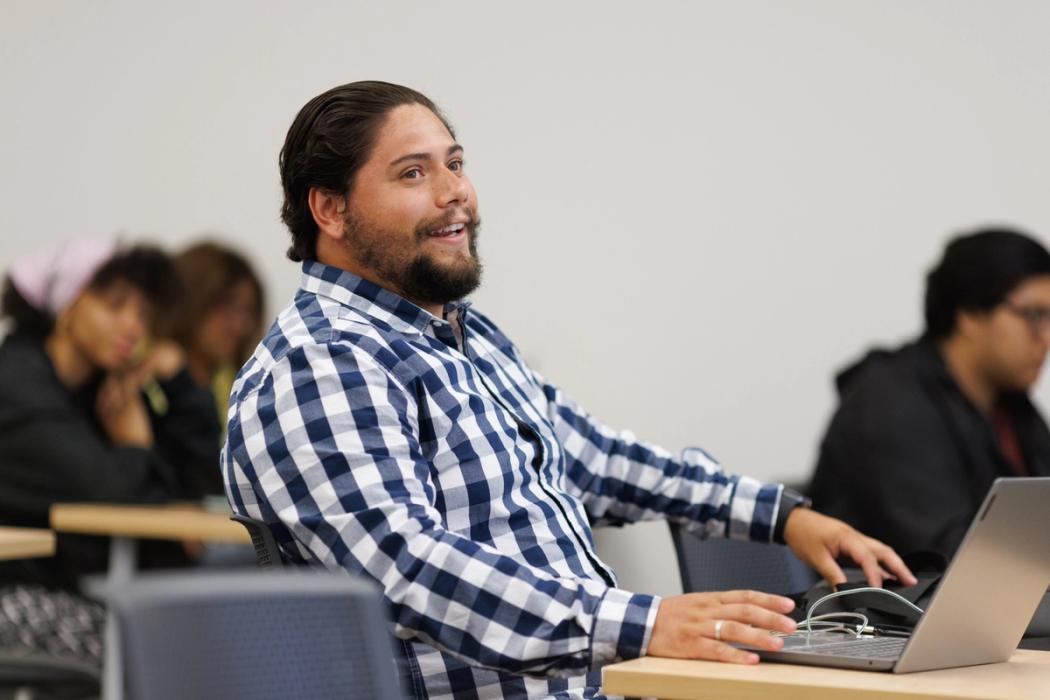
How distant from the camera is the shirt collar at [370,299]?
1.69 meters

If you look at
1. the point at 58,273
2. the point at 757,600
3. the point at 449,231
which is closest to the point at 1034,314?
the point at 449,231

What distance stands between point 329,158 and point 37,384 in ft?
6.85

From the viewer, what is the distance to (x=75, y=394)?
3748 mm

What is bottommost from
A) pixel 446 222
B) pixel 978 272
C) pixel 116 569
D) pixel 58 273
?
pixel 116 569

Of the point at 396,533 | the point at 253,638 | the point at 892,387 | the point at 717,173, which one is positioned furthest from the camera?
the point at 717,173

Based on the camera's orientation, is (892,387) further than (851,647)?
Yes

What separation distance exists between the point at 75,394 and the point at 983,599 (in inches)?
116

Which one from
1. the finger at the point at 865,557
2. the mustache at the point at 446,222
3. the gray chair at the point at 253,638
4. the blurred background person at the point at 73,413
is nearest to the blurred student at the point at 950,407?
the finger at the point at 865,557

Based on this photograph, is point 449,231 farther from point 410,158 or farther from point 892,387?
point 892,387

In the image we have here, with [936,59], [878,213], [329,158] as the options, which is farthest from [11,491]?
[936,59]

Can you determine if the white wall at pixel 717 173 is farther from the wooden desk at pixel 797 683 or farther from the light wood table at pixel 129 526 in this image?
the wooden desk at pixel 797 683

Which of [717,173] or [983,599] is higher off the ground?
[717,173]

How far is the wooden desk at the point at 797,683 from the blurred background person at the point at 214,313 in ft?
12.1

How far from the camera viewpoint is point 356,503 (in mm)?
1406
